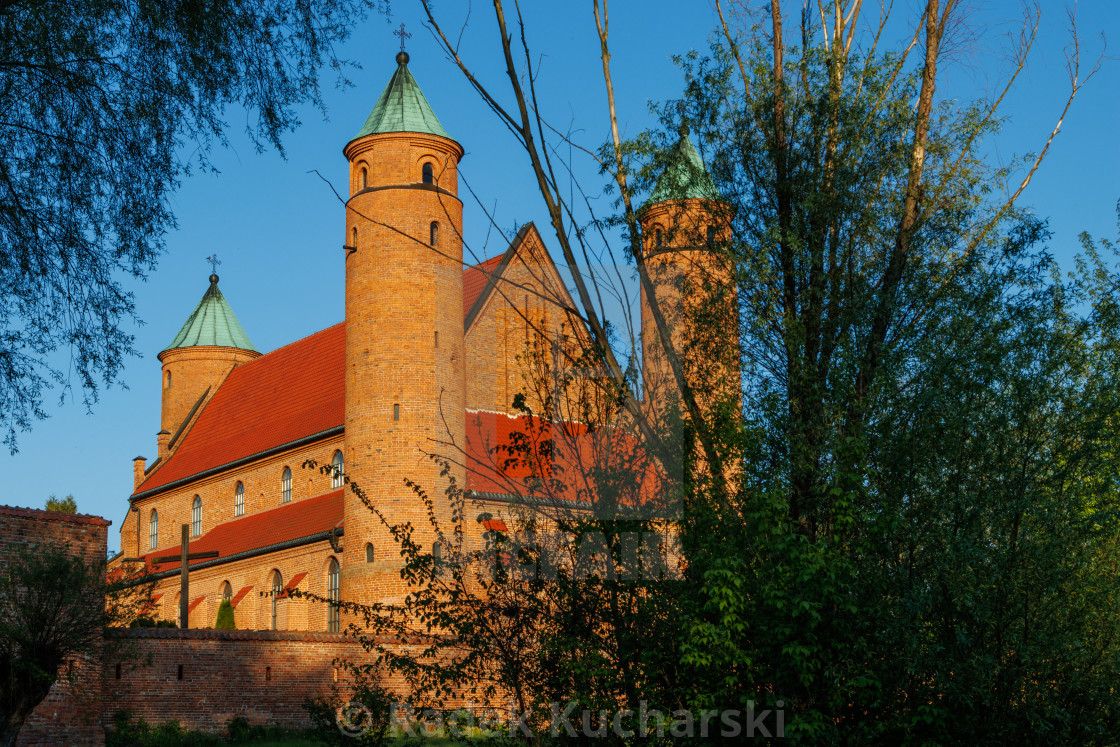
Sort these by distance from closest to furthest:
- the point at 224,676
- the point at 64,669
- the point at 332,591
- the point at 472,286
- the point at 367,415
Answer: the point at 64,669 → the point at 224,676 → the point at 367,415 → the point at 332,591 → the point at 472,286

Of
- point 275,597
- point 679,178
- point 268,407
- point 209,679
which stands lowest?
point 209,679

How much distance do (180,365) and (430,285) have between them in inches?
790

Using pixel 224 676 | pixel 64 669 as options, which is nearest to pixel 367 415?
pixel 224 676

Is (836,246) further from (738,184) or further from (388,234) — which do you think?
(388,234)

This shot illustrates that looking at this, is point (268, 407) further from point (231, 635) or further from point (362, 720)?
point (362, 720)

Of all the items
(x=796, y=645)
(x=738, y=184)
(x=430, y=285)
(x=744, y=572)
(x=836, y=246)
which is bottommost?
(x=796, y=645)

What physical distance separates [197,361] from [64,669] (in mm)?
26768

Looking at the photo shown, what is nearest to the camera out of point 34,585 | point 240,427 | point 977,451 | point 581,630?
point 581,630

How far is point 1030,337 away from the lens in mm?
11383

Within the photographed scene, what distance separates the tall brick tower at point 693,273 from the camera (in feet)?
38.0

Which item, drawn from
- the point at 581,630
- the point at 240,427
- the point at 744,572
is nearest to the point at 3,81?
the point at 581,630

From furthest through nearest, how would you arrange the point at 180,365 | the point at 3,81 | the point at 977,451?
the point at 180,365 → the point at 977,451 → the point at 3,81

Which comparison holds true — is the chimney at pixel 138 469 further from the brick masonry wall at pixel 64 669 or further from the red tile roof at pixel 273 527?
the brick masonry wall at pixel 64 669

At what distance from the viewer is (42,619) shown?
14453mm
